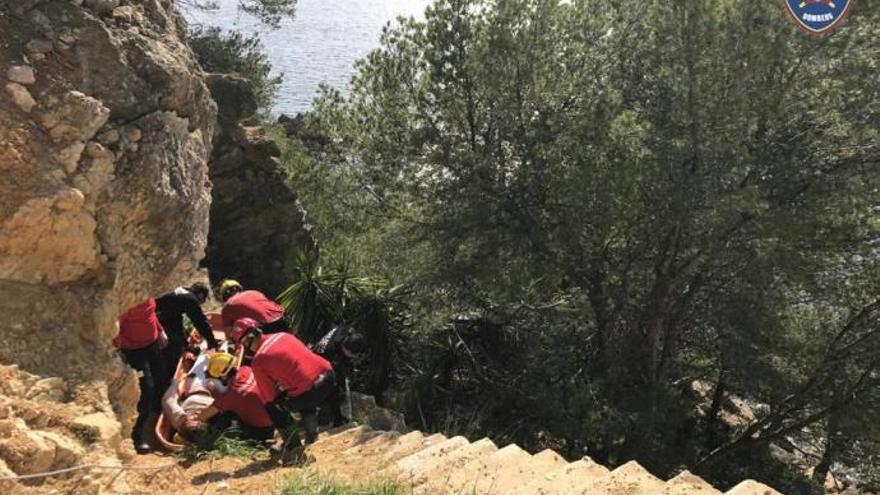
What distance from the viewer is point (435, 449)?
4875mm

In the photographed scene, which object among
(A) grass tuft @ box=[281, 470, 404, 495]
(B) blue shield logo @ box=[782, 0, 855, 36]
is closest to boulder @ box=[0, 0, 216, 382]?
(A) grass tuft @ box=[281, 470, 404, 495]

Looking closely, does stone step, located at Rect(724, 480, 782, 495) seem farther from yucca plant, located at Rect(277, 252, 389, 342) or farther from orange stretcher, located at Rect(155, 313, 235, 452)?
yucca plant, located at Rect(277, 252, 389, 342)

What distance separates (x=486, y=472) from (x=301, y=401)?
4.74 feet

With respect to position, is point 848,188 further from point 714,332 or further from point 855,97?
point 714,332

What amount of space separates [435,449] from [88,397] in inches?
89.4

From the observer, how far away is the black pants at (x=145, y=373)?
17.0 feet

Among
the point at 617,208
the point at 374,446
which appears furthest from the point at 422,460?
the point at 617,208

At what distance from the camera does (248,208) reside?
11.6 metres

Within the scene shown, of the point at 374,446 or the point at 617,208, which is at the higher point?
the point at 617,208

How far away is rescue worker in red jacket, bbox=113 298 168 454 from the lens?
16.7 feet

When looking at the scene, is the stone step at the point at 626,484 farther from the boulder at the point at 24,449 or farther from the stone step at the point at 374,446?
the boulder at the point at 24,449

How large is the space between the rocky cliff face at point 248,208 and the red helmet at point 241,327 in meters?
5.56

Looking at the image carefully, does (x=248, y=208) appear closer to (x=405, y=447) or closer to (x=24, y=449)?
(x=405, y=447)

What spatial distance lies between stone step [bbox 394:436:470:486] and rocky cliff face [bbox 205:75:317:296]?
6840 millimetres
